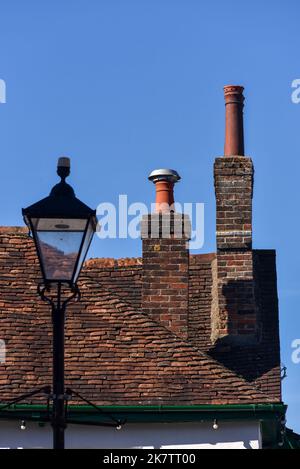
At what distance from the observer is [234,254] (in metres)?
18.9

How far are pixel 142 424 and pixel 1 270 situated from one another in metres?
3.00

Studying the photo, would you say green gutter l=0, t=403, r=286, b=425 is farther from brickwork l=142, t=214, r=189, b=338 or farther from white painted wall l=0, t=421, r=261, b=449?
brickwork l=142, t=214, r=189, b=338

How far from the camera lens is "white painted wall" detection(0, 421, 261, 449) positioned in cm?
1505

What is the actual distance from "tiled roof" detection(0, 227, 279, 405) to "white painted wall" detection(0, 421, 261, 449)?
283mm

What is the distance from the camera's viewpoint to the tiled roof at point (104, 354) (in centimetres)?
1531

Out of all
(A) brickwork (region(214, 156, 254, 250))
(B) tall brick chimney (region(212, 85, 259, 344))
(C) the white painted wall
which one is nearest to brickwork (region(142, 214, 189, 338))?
(B) tall brick chimney (region(212, 85, 259, 344))

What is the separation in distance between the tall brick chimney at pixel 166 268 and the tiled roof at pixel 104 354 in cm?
98

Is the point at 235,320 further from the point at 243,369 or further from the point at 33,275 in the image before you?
the point at 33,275

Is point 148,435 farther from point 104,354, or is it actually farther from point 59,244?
point 59,244

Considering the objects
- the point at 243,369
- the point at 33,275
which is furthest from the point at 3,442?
the point at 243,369

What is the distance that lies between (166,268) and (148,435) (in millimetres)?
3428

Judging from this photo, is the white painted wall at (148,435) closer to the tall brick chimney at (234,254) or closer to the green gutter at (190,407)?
the green gutter at (190,407)

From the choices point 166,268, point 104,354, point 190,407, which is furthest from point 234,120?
point 190,407

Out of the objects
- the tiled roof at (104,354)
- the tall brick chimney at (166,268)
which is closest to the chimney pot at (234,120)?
the tall brick chimney at (166,268)
